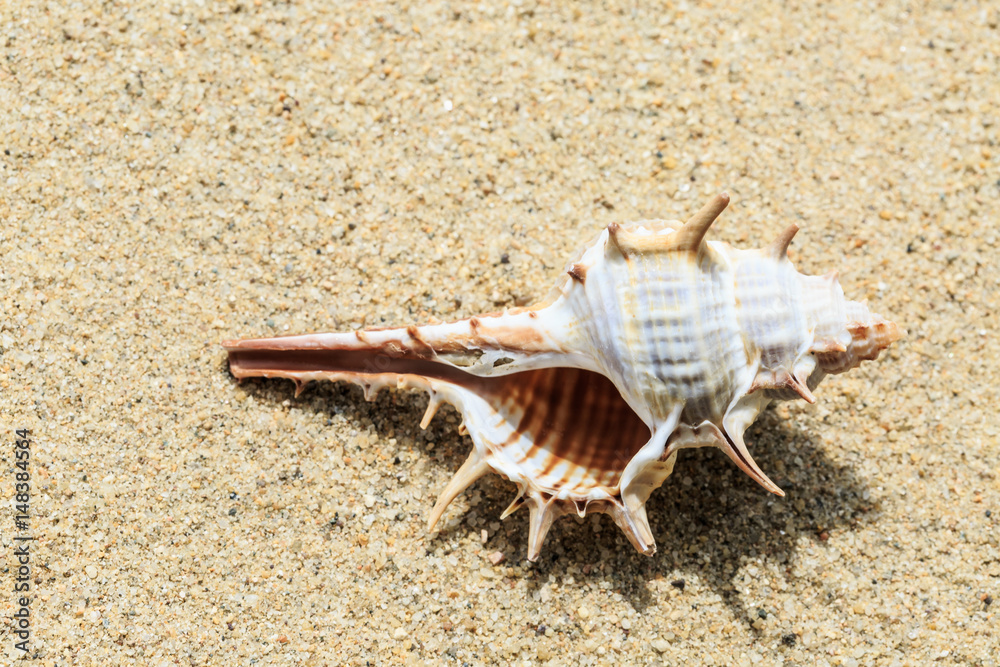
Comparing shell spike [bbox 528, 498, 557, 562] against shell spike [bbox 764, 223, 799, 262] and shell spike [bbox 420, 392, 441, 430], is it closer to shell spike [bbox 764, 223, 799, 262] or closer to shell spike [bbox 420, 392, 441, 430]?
shell spike [bbox 420, 392, 441, 430]

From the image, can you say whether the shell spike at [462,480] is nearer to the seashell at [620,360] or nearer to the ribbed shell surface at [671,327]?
the seashell at [620,360]

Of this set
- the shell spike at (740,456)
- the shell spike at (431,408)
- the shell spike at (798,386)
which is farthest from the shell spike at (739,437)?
the shell spike at (431,408)

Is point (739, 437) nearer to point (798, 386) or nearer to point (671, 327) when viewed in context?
point (798, 386)

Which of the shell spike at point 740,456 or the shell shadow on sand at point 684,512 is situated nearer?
the shell spike at point 740,456

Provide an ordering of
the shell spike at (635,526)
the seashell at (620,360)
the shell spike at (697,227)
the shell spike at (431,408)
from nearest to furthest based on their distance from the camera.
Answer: the shell spike at (697,227), the seashell at (620,360), the shell spike at (635,526), the shell spike at (431,408)

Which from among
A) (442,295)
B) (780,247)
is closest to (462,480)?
(442,295)

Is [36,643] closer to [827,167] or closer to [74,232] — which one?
[74,232]

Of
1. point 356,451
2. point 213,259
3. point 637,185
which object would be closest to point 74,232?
point 213,259
